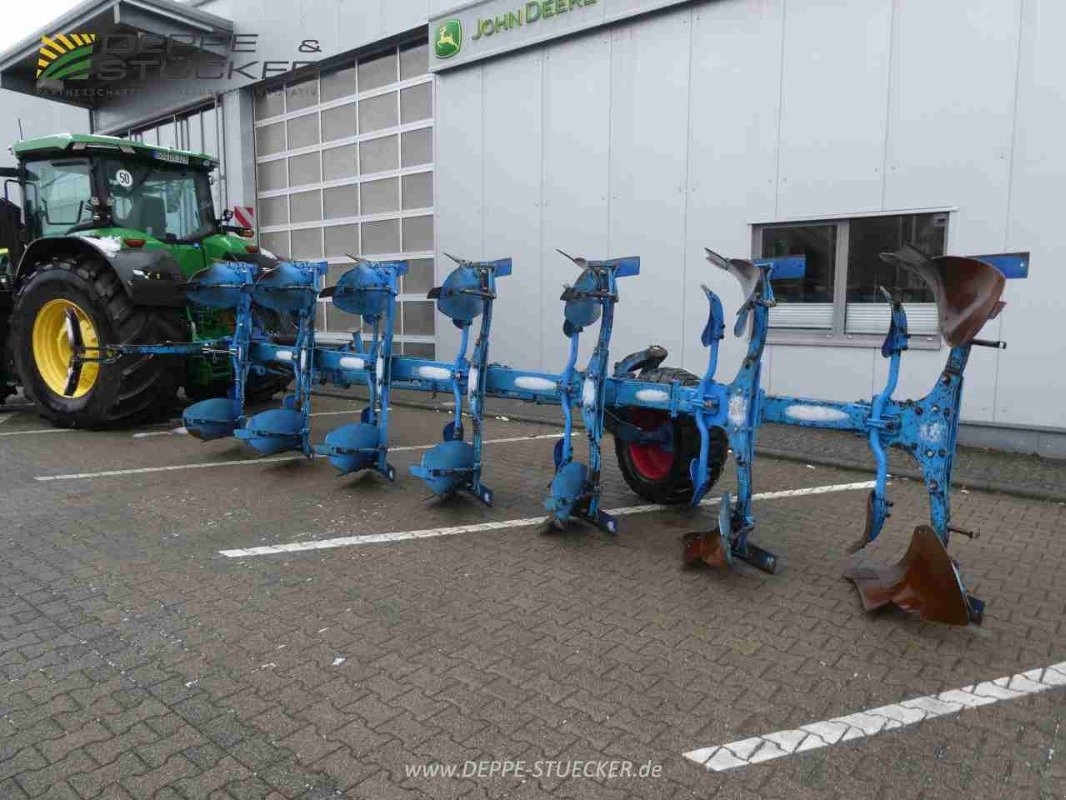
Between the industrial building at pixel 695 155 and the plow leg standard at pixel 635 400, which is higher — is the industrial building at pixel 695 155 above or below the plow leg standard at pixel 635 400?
above

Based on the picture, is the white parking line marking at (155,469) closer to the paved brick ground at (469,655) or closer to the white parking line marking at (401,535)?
the paved brick ground at (469,655)

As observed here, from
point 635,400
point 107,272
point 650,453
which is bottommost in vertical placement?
point 650,453

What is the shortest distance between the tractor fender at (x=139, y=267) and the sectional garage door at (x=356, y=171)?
15.4 ft

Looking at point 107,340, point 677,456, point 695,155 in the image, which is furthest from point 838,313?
point 107,340

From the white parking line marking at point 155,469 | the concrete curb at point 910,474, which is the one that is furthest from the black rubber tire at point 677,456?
the white parking line marking at point 155,469

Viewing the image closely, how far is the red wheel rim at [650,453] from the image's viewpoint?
517 centimetres

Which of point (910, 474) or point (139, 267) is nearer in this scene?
point (910, 474)

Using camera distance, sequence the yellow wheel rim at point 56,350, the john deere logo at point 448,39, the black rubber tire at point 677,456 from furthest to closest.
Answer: the john deere logo at point 448,39 < the yellow wheel rim at point 56,350 < the black rubber tire at point 677,456

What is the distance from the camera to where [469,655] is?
320cm

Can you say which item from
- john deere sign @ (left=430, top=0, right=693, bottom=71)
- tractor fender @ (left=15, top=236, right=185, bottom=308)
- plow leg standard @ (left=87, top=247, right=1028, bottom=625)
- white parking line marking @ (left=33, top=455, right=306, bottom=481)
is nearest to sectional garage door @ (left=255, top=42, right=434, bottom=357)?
john deere sign @ (left=430, top=0, right=693, bottom=71)

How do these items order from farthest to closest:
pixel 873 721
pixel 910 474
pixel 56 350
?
pixel 56 350 < pixel 910 474 < pixel 873 721

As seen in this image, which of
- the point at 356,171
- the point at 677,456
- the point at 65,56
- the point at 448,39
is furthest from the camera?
the point at 65,56

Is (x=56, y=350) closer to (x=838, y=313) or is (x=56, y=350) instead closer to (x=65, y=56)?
(x=838, y=313)

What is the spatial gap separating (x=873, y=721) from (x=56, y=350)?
26.9 feet
